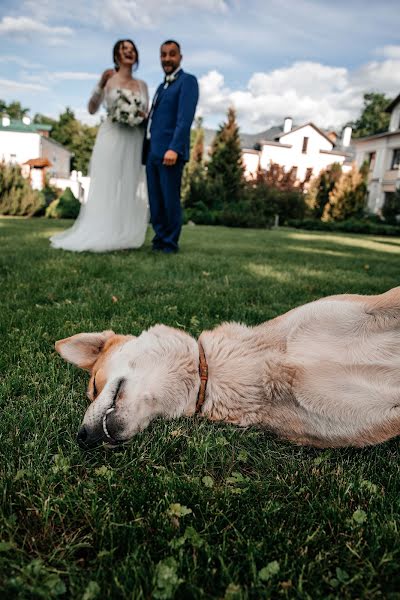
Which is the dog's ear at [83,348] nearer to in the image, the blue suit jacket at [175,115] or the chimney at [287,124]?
the blue suit jacket at [175,115]

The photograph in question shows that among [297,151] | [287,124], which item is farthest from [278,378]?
[287,124]

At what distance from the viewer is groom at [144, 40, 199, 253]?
7.49 meters

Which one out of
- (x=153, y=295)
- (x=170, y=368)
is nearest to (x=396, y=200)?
(x=153, y=295)

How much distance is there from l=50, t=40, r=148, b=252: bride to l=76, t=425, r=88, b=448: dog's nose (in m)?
6.72

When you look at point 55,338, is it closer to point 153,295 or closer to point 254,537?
point 153,295

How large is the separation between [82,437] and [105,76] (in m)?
8.11

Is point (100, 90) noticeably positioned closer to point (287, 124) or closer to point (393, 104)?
point (393, 104)

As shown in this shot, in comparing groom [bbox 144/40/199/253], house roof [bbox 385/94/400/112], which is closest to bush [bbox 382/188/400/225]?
house roof [bbox 385/94/400/112]

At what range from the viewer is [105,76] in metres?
8.29

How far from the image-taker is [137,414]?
7.17 ft

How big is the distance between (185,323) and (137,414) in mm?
1943

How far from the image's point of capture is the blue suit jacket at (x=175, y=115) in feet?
24.5

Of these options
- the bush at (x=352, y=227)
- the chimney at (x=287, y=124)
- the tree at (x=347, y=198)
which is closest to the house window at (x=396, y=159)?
the tree at (x=347, y=198)

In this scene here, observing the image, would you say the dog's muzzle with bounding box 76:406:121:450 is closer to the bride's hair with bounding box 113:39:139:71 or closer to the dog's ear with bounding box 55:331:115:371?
the dog's ear with bounding box 55:331:115:371
